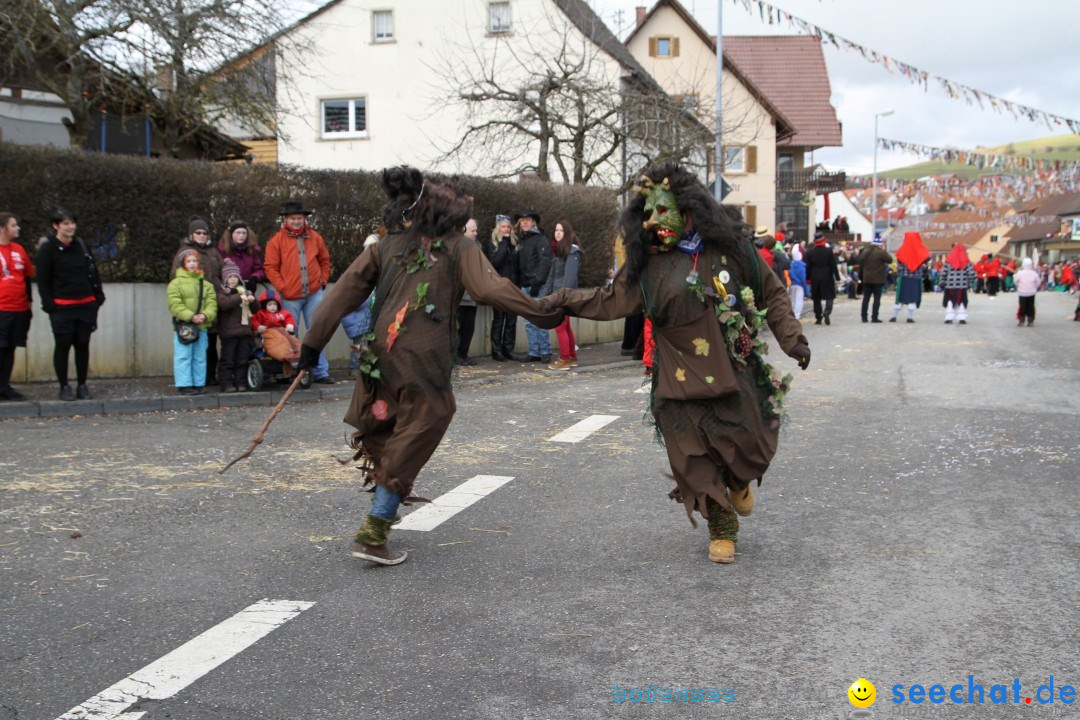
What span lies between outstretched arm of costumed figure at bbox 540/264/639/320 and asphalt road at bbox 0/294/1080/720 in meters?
1.21

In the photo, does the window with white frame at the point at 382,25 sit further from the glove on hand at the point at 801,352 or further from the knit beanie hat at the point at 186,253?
the glove on hand at the point at 801,352

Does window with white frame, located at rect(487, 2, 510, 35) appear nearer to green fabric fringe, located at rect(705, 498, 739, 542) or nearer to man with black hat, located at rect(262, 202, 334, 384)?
man with black hat, located at rect(262, 202, 334, 384)

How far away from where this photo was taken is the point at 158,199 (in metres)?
12.5

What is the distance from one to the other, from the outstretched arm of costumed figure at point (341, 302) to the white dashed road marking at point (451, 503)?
48.5 inches

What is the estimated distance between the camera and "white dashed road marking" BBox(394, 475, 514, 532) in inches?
244

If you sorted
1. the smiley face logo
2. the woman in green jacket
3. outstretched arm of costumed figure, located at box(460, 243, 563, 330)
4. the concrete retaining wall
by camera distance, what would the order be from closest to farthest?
the smiley face logo < outstretched arm of costumed figure, located at box(460, 243, 563, 330) < the woman in green jacket < the concrete retaining wall

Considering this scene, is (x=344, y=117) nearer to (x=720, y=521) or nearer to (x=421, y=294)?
(x=421, y=294)

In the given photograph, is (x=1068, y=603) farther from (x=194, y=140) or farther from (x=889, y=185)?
(x=889, y=185)

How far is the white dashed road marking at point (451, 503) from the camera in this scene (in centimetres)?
620

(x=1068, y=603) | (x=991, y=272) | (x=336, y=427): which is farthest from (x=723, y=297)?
(x=991, y=272)

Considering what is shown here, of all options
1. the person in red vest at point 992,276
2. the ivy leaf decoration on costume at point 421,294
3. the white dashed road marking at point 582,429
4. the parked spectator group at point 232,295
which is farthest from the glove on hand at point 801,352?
the person in red vest at point 992,276

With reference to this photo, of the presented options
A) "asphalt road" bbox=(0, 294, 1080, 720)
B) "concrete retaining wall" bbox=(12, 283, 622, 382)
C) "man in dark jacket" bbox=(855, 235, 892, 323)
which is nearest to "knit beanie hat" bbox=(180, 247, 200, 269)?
"concrete retaining wall" bbox=(12, 283, 622, 382)

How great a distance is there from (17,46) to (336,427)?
8.85 m

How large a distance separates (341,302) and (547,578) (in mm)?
1677
